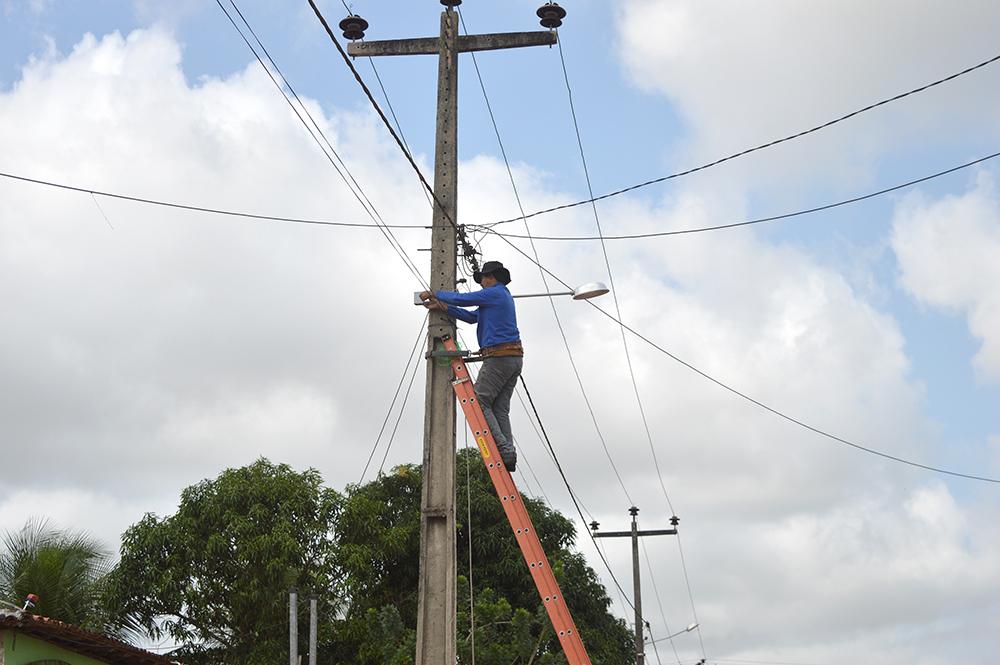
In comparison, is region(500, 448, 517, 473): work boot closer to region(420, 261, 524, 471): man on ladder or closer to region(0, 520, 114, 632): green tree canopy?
region(420, 261, 524, 471): man on ladder

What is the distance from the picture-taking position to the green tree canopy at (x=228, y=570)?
22.7 m

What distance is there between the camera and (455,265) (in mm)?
10500

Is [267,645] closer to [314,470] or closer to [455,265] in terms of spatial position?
[314,470]

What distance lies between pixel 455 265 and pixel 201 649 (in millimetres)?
14888

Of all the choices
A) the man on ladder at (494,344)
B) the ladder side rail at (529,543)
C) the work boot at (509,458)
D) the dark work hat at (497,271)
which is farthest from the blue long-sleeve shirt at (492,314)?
the work boot at (509,458)

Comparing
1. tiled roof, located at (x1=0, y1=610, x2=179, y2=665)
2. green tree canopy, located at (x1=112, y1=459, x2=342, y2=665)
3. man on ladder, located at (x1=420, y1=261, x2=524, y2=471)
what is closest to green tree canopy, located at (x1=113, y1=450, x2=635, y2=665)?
green tree canopy, located at (x1=112, y1=459, x2=342, y2=665)

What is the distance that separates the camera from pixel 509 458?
10117 mm

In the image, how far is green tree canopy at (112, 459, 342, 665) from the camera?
22.7 metres

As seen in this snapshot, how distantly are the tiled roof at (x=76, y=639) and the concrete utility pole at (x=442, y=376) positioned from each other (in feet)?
16.8

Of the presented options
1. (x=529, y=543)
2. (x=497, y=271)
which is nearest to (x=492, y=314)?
(x=497, y=271)

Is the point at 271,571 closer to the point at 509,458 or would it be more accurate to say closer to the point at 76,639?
the point at 76,639

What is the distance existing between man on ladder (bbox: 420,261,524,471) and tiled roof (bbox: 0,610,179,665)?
18.8ft

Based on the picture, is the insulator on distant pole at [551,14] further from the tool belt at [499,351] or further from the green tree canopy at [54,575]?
the green tree canopy at [54,575]

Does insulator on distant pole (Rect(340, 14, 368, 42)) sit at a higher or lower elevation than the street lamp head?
higher
